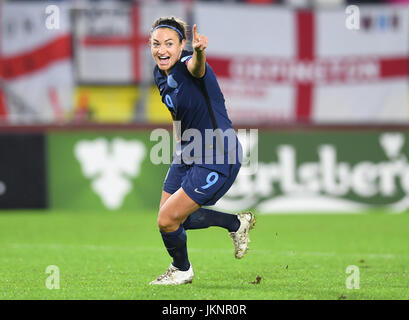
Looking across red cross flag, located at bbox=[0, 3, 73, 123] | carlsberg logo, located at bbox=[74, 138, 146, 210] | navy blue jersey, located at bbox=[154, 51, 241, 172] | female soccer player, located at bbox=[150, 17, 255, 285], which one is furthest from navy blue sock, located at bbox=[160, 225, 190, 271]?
red cross flag, located at bbox=[0, 3, 73, 123]

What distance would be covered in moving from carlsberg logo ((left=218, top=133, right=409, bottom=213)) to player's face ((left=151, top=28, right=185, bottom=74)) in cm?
795

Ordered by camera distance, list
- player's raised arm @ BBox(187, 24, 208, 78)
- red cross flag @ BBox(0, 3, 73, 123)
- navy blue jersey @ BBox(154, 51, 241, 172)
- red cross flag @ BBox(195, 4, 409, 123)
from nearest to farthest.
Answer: player's raised arm @ BBox(187, 24, 208, 78), navy blue jersey @ BBox(154, 51, 241, 172), red cross flag @ BBox(0, 3, 73, 123), red cross flag @ BBox(195, 4, 409, 123)

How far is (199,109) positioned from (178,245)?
1125 mm

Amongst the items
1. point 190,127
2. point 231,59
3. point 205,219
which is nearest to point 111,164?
point 231,59

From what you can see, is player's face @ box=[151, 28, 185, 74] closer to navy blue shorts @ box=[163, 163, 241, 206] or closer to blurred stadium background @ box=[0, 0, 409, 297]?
navy blue shorts @ box=[163, 163, 241, 206]

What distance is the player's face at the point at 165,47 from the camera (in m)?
6.91

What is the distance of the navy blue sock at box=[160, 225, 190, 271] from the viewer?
279 inches

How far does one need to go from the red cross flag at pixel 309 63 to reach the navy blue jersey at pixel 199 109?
10848 millimetres

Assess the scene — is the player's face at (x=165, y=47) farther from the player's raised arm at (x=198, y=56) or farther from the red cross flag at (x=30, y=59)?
the red cross flag at (x=30, y=59)

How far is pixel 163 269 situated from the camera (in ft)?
27.7

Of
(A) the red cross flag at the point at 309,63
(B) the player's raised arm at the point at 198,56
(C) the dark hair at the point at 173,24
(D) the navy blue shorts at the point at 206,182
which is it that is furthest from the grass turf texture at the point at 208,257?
(A) the red cross flag at the point at 309,63

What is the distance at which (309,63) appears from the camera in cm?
1814

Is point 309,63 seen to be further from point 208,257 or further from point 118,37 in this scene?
point 208,257

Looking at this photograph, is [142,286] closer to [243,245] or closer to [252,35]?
[243,245]
